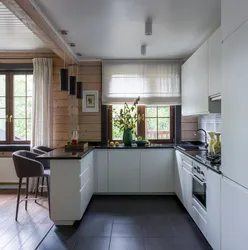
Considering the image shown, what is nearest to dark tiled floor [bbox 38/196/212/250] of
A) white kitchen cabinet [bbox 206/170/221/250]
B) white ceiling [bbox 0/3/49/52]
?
white kitchen cabinet [bbox 206/170/221/250]

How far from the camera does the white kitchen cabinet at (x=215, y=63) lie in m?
2.88

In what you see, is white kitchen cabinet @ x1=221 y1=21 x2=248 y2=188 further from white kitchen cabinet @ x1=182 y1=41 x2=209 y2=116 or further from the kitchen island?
the kitchen island

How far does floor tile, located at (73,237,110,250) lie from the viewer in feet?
9.32

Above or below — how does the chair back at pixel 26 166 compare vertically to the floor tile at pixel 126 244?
above

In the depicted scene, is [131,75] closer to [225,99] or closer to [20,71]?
[20,71]

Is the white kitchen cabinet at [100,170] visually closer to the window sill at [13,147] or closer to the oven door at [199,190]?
the window sill at [13,147]

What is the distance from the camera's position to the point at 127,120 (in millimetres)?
4957

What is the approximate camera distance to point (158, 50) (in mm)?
4512

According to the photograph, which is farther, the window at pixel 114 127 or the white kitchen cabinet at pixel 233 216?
the window at pixel 114 127

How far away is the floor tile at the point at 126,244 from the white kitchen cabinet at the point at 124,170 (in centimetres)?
166

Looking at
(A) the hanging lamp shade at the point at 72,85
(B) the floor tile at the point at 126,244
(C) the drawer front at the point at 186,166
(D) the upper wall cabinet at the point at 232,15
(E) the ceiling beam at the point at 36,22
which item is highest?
(E) the ceiling beam at the point at 36,22

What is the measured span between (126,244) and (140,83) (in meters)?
2.93

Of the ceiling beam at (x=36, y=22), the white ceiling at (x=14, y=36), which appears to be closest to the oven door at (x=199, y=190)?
the ceiling beam at (x=36, y=22)

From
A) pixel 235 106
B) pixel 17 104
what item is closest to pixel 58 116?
pixel 17 104
